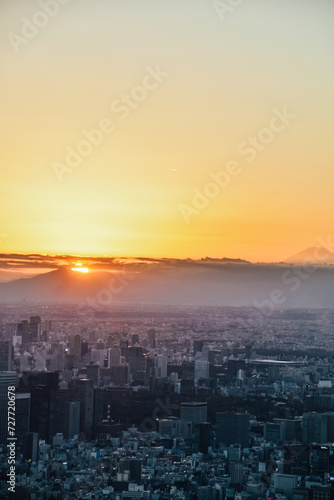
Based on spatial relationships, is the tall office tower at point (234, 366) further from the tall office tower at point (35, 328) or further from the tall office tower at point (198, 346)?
the tall office tower at point (35, 328)

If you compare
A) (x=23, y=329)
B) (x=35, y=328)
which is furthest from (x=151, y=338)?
(x=23, y=329)

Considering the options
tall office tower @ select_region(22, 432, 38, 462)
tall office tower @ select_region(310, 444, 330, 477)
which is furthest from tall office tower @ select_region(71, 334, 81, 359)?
tall office tower @ select_region(310, 444, 330, 477)

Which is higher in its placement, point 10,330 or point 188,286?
point 188,286

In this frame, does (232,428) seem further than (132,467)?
Yes

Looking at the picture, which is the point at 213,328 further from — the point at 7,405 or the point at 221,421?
the point at 7,405

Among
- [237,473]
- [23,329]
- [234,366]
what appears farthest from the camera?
[234,366]

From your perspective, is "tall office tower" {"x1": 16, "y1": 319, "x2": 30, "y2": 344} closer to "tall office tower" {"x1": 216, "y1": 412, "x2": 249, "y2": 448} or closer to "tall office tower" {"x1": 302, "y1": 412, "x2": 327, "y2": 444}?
"tall office tower" {"x1": 216, "y1": 412, "x2": 249, "y2": 448}

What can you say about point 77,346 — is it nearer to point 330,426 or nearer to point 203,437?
point 203,437
